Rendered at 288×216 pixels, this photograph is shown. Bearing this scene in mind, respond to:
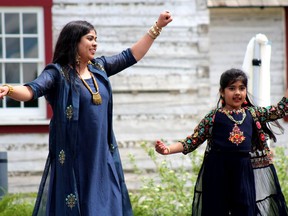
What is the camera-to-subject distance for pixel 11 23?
996 centimetres

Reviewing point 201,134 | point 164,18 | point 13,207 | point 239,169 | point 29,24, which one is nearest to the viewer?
point 164,18

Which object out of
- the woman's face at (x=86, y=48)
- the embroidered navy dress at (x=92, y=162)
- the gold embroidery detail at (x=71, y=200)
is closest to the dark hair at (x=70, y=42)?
the woman's face at (x=86, y=48)

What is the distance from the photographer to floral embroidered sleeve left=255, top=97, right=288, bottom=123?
20.4 feet

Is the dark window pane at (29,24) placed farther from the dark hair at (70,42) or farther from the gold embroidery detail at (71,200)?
the gold embroidery detail at (71,200)

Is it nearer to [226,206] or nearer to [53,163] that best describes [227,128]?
[226,206]

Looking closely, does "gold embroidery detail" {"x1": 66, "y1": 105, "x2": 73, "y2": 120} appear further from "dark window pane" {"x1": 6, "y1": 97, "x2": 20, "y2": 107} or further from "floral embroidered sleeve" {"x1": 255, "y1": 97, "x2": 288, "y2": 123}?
"dark window pane" {"x1": 6, "y1": 97, "x2": 20, "y2": 107}

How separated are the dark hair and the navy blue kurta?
0.07 m

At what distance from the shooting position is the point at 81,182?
577 centimetres

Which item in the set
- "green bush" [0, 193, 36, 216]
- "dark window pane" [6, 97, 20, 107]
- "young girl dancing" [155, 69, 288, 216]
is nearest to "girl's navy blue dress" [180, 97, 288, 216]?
"young girl dancing" [155, 69, 288, 216]

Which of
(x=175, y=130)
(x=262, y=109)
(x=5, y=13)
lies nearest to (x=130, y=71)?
(x=175, y=130)

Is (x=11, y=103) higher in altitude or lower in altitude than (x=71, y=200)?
higher

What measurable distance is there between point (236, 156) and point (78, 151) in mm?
1162

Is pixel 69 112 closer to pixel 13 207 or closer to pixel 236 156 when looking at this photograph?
pixel 236 156

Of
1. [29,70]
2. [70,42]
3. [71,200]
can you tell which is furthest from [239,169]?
[29,70]
